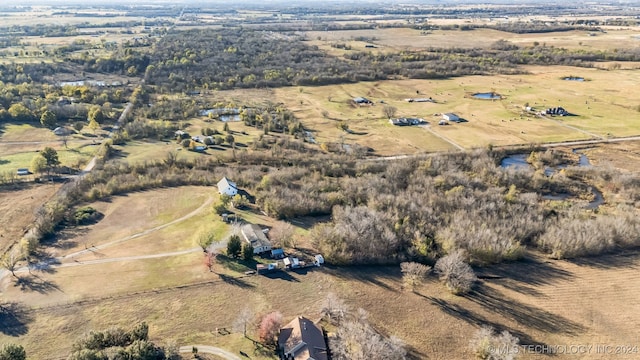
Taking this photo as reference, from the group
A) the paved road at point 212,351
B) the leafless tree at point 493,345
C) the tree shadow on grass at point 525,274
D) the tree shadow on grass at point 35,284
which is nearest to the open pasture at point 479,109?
the tree shadow on grass at point 525,274

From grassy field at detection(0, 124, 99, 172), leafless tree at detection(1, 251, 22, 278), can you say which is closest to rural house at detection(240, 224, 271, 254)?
leafless tree at detection(1, 251, 22, 278)

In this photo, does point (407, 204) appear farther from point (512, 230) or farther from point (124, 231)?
point (124, 231)

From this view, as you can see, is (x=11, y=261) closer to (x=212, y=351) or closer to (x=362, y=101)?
(x=212, y=351)

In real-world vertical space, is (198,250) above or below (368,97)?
below

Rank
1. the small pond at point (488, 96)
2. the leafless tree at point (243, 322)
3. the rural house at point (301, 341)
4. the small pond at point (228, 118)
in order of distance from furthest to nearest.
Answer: the small pond at point (488, 96) < the small pond at point (228, 118) < the leafless tree at point (243, 322) < the rural house at point (301, 341)

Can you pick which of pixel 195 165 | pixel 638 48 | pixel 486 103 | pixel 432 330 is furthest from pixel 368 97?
pixel 638 48

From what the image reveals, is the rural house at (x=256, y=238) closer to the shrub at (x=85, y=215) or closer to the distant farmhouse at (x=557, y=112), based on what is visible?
the shrub at (x=85, y=215)

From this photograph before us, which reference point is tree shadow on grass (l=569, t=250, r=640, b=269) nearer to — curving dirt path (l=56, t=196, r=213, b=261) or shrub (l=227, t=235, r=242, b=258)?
shrub (l=227, t=235, r=242, b=258)
